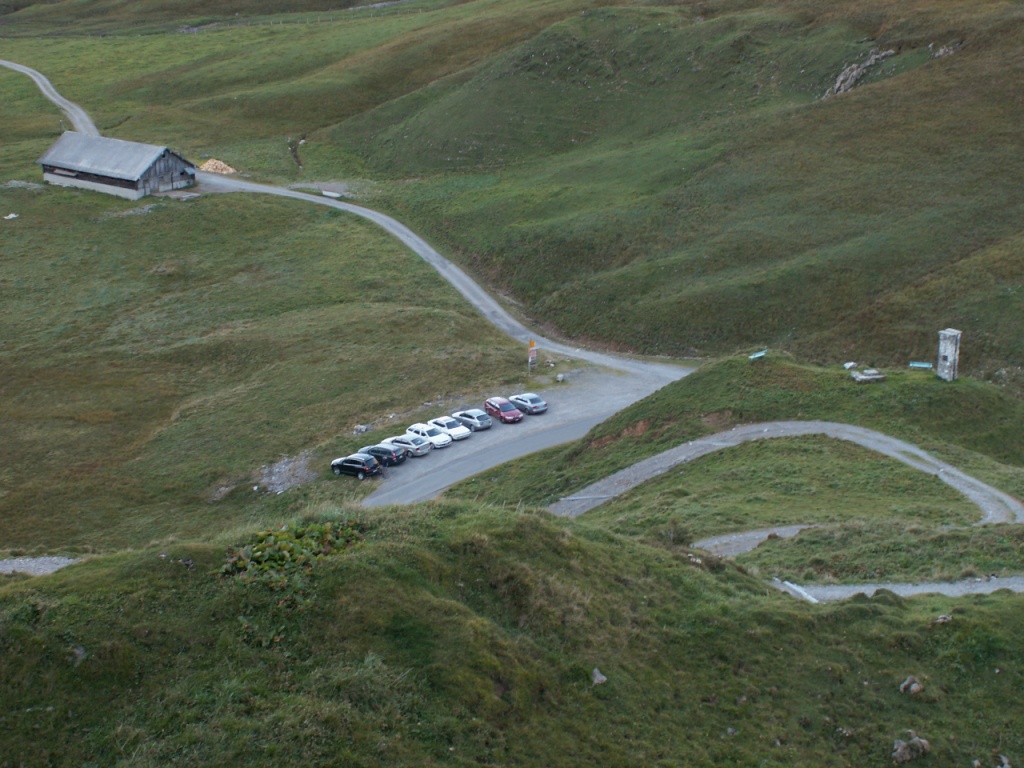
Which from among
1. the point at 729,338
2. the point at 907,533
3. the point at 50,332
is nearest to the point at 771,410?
the point at 907,533

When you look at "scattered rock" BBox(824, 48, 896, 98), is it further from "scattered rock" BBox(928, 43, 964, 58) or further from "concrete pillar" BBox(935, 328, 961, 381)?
"concrete pillar" BBox(935, 328, 961, 381)

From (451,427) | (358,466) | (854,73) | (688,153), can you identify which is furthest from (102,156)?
(854,73)

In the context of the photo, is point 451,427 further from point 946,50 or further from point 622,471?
point 946,50

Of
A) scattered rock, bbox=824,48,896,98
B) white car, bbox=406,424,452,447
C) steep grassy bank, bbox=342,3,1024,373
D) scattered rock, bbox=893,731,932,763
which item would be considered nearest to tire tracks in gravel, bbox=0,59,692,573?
white car, bbox=406,424,452,447

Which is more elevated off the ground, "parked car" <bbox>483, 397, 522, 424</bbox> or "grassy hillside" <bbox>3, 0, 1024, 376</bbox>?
"grassy hillside" <bbox>3, 0, 1024, 376</bbox>

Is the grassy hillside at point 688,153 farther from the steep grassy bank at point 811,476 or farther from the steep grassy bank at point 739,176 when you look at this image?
the steep grassy bank at point 811,476

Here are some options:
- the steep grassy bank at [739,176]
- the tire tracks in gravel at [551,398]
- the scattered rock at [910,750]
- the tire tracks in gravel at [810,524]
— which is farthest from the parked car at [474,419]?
the scattered rock at [910,750]
